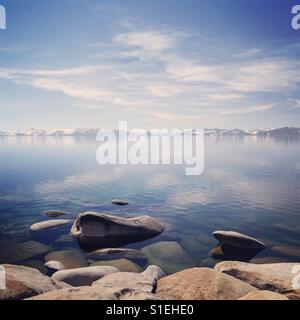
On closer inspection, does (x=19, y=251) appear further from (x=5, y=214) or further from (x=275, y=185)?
(x=275, y=185)

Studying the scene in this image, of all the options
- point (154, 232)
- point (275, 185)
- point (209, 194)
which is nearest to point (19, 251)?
point (154, 232)

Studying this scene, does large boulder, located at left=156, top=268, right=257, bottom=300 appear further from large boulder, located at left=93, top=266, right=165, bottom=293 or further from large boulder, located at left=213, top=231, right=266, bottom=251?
large boulder, located at left=213, top=231, right=266, bottom=251

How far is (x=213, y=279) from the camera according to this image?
13.4 metres

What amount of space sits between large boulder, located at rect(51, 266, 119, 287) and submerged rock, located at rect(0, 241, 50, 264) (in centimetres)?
530

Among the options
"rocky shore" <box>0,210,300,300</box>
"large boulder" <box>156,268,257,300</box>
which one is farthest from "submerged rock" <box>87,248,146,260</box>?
"large boulder" <box>156,268,257,300</box>

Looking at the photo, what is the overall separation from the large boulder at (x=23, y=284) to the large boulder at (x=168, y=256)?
25.6ft

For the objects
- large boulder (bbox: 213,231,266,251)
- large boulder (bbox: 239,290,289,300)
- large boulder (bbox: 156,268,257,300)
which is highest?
large boulder (bbox: 239,290,289,300)

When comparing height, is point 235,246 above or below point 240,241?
below

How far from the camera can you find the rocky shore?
11.9 m

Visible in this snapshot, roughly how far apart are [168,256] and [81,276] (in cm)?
692

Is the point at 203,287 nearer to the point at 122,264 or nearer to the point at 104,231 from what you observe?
the point at 122,264

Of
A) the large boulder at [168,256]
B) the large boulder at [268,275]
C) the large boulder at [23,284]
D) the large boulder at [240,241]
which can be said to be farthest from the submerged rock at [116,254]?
the large boulder at [23,284]

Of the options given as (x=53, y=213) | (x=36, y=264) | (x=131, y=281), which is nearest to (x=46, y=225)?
(x=53, y=213)

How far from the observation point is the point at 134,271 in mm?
19234
